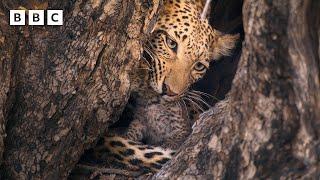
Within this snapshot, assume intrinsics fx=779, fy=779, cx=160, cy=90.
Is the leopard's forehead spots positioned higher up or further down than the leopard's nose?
higher up

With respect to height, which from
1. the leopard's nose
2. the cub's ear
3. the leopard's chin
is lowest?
the leopard's chin

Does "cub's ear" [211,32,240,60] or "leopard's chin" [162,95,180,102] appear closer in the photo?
"leopard's chin" [162,95,180,102]

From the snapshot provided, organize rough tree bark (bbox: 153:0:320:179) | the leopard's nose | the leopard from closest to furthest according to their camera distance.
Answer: rough tree bark (bbox: 153:0:320:179), the leopard, the leopard's nose

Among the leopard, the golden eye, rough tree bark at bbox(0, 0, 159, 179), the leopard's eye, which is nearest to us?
rough tree bark at bbox(0, 0, 159, 179)

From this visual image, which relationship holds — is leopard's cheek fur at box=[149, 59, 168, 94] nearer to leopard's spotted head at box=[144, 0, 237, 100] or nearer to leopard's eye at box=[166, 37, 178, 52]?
leopard's spotted head at box=[144, 0, 237, 100]

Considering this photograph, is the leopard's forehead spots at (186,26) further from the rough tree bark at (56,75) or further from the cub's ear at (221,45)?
the rough tree bark at (56,75)

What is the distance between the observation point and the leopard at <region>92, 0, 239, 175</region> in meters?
3.91

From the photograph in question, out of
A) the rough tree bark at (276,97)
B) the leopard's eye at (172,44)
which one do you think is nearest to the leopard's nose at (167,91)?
the leopard's eye at (172,44)

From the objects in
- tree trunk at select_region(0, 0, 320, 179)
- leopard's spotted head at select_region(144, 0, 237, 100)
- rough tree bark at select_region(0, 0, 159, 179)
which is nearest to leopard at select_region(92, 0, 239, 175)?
leopard's spotted head at select_region(144, 0, 237, 100)

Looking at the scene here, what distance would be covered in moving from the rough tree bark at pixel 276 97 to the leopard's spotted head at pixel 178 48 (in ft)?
4.13

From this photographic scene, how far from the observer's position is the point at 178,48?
4.18 m

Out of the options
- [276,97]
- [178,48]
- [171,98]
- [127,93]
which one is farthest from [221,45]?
[276,97]

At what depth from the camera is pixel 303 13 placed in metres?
Answer: 2.42

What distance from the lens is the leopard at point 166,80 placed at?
3.91 meters
